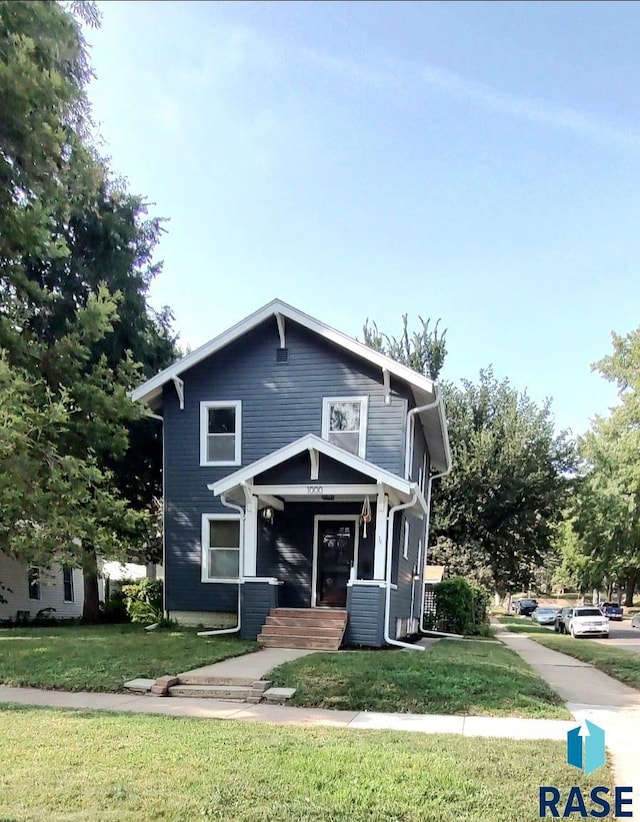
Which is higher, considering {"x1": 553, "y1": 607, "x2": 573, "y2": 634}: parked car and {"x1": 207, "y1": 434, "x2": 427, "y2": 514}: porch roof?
{"x1": 207, "y1": 434, "x2": 427, "y2": 514}: porch roof

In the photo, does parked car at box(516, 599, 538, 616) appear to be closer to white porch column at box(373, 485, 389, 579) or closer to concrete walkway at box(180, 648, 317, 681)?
white porch column at box(373, 485, 389, 579)

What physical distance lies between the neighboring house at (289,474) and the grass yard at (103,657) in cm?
179

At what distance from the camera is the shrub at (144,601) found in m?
16.0

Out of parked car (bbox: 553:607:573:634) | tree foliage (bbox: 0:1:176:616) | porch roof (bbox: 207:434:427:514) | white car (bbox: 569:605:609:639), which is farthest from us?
parked car (bbox: 553:607:573:634)

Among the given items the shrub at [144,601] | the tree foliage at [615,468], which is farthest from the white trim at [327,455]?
the tree foliage at [615,468]

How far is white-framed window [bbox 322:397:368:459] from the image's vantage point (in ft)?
44.4

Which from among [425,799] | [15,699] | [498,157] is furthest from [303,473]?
[498,157]

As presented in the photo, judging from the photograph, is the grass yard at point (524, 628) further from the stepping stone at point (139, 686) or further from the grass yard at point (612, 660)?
the stepping stone at point (139, 686)

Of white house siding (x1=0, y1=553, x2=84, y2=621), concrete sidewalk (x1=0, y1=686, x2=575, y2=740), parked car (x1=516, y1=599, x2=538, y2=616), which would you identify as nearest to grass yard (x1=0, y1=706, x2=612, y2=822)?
concrete sidewalk (x1=0, y1=686, x2=575, y2=740)

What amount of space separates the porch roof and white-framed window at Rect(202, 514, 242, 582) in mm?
2510

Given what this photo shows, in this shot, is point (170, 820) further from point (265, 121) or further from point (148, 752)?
point (265, 121)

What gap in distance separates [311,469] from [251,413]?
9.86 feet

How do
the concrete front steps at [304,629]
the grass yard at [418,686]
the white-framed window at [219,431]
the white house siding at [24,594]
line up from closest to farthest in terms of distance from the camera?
the grass yard at [418,686] < the concrete front steps at [304,629] < the white-framed window at [219,431] < the white house siding at [24,594]

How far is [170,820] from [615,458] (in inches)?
1273
